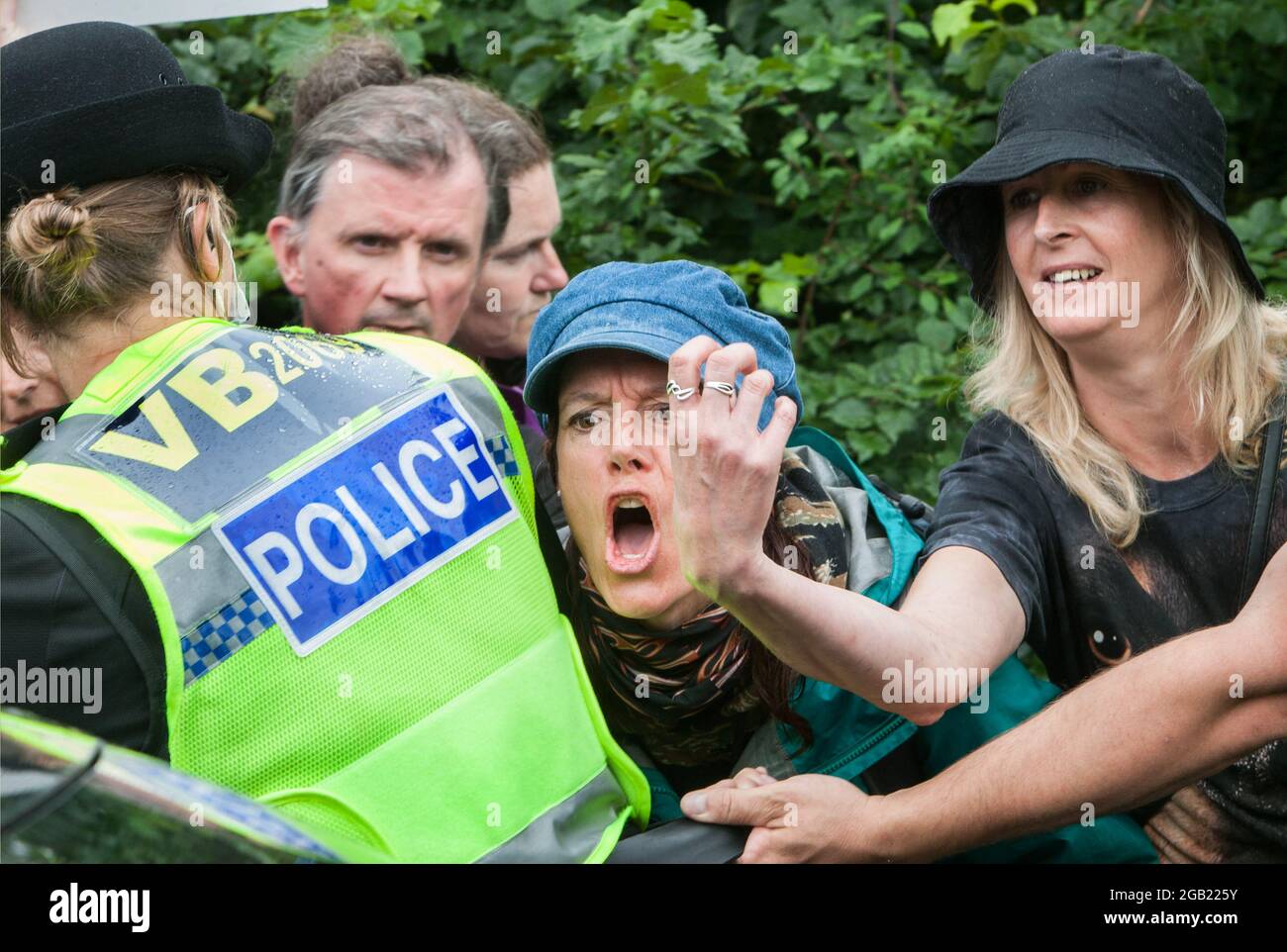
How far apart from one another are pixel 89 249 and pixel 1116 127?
1.77 meters

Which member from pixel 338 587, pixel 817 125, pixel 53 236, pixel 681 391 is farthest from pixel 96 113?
pixel 817 125

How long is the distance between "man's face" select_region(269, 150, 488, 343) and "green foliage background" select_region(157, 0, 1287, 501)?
3.02 ft

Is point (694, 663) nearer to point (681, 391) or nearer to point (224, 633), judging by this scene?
point (681, 391)

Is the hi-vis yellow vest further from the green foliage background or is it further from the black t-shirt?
the green foliage background

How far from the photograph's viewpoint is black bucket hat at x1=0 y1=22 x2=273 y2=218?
2.38 meters

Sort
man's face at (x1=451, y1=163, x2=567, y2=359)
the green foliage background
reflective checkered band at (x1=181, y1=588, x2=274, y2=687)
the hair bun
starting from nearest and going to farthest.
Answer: reflective checkered band at (x1=181, y1=588, x2=274, y2=687)
the hair bun
man's face at (x1=451, y1=163, x2=567, y2=359)
the green foliage background

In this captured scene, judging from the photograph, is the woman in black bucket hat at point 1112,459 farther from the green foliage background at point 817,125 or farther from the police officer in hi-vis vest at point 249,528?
the green foliage background at point 817,125

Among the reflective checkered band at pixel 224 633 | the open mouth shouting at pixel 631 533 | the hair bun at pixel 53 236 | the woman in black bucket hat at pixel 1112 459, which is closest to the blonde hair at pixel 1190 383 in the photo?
the woman in black bucket hat at pixel 1112 459

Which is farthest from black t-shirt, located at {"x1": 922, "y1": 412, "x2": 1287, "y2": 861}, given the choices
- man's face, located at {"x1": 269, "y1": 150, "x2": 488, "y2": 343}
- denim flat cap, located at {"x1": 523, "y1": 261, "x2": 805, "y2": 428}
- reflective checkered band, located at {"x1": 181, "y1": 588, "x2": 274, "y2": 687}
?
man's face, located at {"x1": 269, "y1": 150, "x2": 488, "y2": 343}

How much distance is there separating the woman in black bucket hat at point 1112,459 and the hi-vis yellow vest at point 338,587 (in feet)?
1.41

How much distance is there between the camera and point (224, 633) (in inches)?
82.6

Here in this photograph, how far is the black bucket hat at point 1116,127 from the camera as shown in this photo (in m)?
2.84

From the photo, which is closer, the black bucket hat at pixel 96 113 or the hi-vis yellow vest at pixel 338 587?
the hi-vis yellow vest at pixel 338 587

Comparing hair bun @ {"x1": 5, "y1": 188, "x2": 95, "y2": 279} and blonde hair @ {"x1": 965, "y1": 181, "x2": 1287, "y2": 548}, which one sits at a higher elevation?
hair bun @ {"x1": 5, "y1": 188, "x2": 95, "y2": 279}
